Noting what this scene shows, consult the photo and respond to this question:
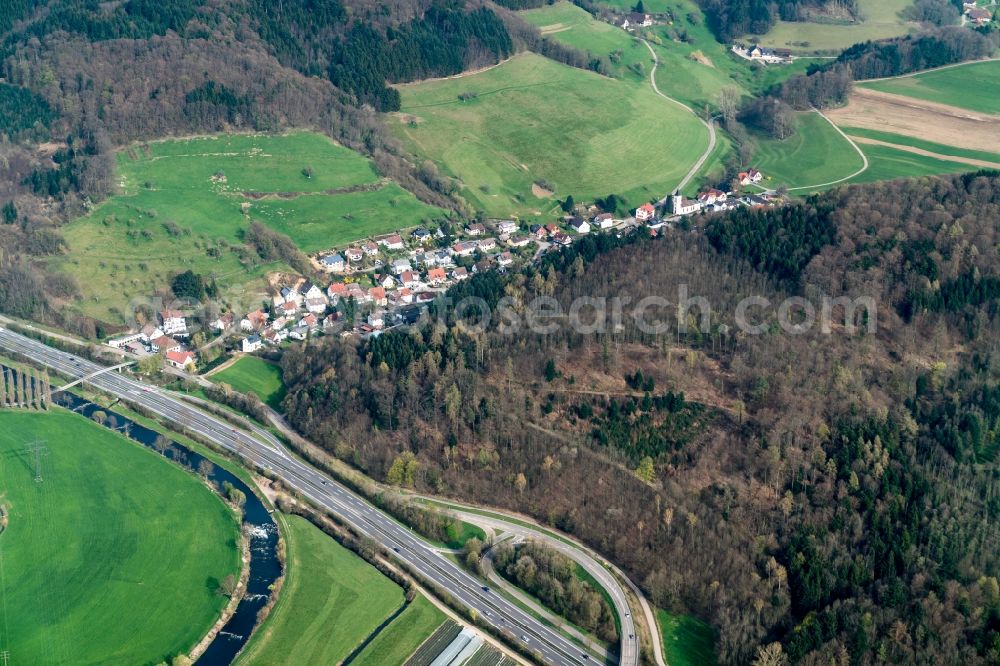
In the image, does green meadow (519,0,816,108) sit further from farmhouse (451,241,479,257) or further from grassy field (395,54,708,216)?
farmhouse (451,241,479,257)

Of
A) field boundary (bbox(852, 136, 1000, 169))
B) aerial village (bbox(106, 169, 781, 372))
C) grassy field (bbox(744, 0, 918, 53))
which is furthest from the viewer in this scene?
grassy field (bbox(744, 0, 918, 53))

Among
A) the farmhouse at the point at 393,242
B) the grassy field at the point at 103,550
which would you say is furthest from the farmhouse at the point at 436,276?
the grassy field at the point at 103,550

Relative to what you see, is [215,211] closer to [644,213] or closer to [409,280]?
[409,280]

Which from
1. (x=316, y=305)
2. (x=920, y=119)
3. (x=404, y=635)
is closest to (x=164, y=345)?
(x=316, y=305)

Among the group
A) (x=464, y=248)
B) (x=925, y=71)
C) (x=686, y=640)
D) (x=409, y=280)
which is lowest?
(x=686, y=640)

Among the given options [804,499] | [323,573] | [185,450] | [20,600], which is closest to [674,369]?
[804,499]

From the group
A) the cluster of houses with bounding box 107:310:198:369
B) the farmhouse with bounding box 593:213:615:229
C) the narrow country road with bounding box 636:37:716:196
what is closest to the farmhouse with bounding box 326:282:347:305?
the cluster of houses with bounding box 107:310:198:369

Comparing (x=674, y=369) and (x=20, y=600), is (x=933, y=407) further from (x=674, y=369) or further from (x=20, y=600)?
(x=20, y=600)
